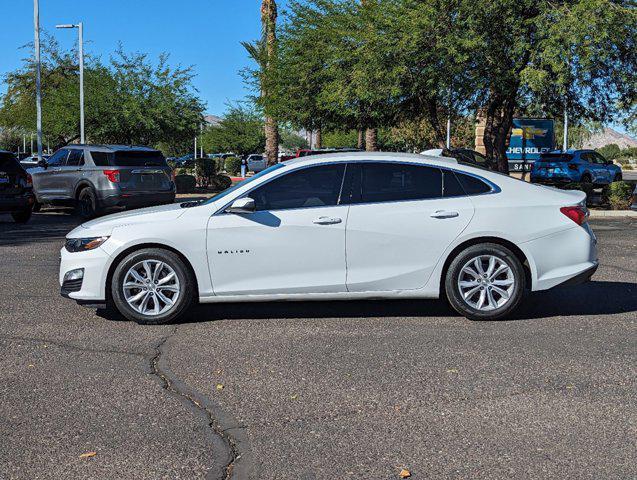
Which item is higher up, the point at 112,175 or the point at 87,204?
the point at 112,175

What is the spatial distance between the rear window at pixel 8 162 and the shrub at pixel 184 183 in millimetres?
14118

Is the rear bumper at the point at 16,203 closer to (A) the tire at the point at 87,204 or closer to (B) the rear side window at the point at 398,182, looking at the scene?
(A) the tire at the point at 87,204

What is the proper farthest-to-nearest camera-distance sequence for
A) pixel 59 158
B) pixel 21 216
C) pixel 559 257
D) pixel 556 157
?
pixel 556 157 → pixel 59 158 → pixel 21 216 → pixel 559 257

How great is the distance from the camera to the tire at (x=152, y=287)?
7.58 metres

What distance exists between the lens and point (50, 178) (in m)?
20.5

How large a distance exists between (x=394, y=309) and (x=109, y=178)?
39.1ft

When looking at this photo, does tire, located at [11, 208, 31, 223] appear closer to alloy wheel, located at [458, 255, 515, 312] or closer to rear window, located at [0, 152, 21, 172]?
rear window, located at [0, 152, 21, 172]

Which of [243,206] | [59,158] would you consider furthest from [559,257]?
[59,158]

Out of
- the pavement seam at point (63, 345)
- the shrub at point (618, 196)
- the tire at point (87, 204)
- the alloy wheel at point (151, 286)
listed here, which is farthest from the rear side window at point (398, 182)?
the shrub at point (618, 196)

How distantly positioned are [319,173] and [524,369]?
9.21ft

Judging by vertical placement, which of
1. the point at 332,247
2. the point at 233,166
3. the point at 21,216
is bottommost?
the point at 21,216

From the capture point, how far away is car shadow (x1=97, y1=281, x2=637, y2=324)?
26.5 ft

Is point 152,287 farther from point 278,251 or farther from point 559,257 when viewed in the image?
point 559,257

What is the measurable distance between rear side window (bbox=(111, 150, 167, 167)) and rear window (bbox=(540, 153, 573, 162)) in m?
22.6
